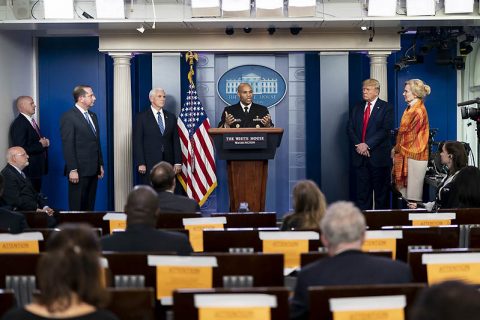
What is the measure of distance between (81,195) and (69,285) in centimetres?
710

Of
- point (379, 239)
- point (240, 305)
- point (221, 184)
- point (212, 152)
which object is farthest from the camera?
point (221, 184)

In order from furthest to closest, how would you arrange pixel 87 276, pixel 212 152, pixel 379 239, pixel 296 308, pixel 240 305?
pixel 212 152 < pixel 379 239 < pixel 296 308 < pixel 240 305 < pixel 87 276

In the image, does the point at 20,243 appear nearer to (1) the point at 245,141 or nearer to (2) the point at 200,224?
(2) the point at 200,224

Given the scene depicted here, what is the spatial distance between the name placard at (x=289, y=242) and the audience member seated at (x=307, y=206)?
0.36m

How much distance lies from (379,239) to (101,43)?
6.82 metres

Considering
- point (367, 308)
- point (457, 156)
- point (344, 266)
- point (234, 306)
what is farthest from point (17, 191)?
point (367, 308)

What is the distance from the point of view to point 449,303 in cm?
174

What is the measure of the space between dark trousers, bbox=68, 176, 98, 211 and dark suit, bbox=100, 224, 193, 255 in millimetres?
5346

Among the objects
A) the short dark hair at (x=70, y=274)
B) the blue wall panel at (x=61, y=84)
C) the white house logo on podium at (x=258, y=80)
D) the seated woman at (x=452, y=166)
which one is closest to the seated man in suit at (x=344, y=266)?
the short dark hair at (x=70, y=274)

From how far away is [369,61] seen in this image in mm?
11492

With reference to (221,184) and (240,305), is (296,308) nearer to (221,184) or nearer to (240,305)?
(240,305)

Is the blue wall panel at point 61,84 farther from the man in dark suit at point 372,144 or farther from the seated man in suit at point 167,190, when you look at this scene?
the seated man in suit at point 167,190

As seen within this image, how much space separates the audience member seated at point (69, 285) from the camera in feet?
8.21

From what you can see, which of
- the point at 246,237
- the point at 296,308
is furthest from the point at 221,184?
the point at 296,308
